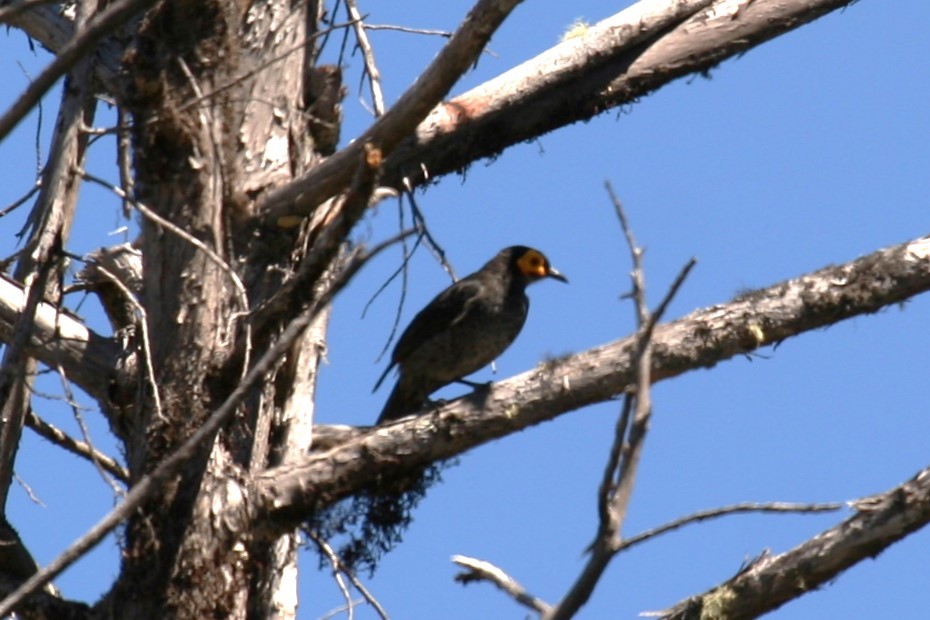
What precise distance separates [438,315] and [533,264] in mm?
807

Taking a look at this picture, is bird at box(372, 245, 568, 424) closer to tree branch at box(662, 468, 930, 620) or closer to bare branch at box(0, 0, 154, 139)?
tree branch at box(662, 468, 930, 620)

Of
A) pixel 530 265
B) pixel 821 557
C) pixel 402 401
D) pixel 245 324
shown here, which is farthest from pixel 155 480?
pixel 530 265

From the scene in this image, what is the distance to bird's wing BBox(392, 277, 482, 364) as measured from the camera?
7.61 meters

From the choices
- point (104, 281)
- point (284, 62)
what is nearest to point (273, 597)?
point (104, 281)

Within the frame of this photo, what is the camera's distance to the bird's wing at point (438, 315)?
7.61m

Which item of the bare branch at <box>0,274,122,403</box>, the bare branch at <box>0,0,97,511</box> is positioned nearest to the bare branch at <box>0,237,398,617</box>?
the bare branch at <box>0,0,97,511</box>

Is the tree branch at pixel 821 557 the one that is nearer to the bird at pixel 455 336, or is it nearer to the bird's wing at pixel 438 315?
the bird at pixel 455 336

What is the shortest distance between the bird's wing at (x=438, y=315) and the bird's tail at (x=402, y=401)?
0.15 m

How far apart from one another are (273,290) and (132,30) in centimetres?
120

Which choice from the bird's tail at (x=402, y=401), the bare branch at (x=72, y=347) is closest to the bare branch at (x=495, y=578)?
the bare branch at (x=72, y=347)

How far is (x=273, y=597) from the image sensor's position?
220 inches

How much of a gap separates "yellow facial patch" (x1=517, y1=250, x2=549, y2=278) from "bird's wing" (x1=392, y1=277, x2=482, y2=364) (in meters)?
0.43

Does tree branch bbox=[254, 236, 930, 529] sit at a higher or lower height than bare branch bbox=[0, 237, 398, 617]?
higher

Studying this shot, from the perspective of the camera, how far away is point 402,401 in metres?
7.36
